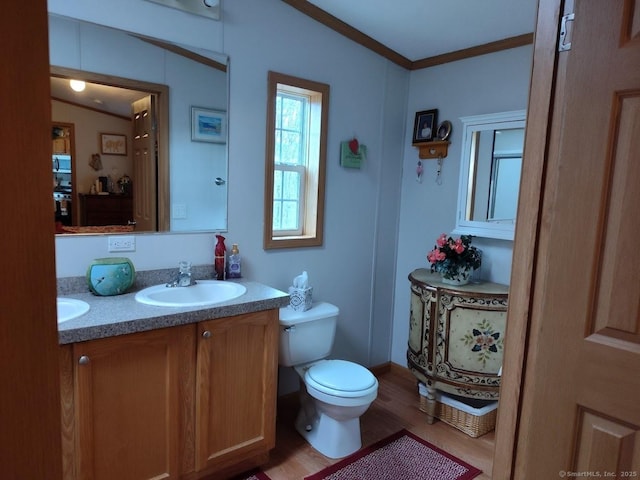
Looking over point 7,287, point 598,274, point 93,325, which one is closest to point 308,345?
point 93,325

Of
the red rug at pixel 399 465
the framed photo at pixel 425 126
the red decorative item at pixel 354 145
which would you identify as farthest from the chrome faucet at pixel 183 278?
the framed photo at pixel 425 126

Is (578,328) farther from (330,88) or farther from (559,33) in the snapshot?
(330,88)

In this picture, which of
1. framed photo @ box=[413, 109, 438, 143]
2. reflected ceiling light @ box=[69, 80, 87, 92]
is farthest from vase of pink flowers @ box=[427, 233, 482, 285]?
reflected ceiling light @ box=[69, 80, 87, 92]

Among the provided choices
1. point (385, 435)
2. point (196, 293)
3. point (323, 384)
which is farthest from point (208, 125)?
point (385, 435)

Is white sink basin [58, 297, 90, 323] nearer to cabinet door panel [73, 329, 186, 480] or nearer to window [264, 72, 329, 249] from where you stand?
cabinet door panel [73, 329, 186, 480]

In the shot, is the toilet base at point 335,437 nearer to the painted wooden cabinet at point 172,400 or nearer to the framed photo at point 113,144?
the painted wooden cabinet at point 172,400

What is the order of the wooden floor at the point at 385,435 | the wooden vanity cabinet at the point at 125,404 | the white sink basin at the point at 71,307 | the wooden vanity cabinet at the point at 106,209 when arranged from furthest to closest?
1. the wooden floor at the point at 385,435
2. the wooden vanity cabinet at the point at 106,209
3. the white sink basin at the point at 71,307
4. the wooden vanity cabinet at the point at 125,404

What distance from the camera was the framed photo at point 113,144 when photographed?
1995 mm

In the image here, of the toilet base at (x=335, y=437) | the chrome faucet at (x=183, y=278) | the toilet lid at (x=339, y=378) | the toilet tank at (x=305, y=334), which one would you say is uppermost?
the chrome faucet at (x=183, y=278)

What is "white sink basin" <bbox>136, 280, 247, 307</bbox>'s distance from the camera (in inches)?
78.1

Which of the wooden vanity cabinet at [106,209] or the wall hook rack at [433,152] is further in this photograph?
the wall hook rack at [433,152]

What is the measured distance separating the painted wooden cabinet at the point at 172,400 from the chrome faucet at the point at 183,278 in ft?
1.29

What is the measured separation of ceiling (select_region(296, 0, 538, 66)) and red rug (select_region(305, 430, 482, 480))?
242 cm

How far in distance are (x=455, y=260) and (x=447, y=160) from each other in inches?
30.0
